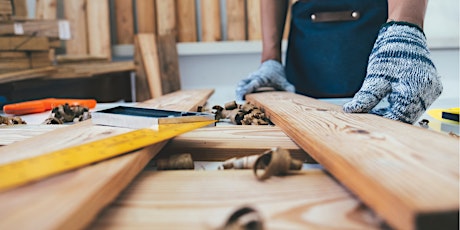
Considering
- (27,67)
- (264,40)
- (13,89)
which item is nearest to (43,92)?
(27,67)

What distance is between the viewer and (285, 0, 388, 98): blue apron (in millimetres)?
2430

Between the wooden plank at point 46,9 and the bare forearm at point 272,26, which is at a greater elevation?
the wooden plank at point 46,9

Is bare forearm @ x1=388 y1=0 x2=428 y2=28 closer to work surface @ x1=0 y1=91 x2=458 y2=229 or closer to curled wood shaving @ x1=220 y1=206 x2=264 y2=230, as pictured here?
work surface @ x1=0 y1=91 x2=458 y2=229

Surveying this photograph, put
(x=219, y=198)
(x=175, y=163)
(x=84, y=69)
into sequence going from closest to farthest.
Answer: (x=219, y=198)
(x=175, y=163)
(x=84, y=69)

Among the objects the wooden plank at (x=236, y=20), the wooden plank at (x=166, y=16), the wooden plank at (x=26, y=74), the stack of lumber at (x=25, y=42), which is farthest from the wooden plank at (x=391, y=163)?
the wooden plank at (x=166, y=16)

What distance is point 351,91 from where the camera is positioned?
8.32 ft

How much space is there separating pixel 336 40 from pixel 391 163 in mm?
1889

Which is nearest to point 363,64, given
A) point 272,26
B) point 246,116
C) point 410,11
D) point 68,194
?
point 272,26

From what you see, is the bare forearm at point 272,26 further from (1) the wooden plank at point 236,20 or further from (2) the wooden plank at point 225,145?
(2) the wooden plank at point 225,145

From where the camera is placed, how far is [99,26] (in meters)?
3.89

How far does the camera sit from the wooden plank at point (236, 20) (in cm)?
383

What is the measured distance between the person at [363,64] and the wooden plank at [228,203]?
1.81 feet

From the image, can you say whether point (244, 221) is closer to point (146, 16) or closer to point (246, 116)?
point (246, 116)

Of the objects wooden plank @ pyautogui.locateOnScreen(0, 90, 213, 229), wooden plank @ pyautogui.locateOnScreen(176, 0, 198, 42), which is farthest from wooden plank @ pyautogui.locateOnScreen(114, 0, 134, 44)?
wooden plank @ pyautogui.locateOnScreen(0, 90, 213, 229)
